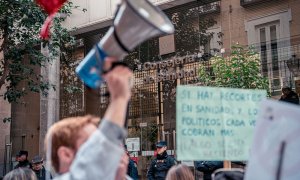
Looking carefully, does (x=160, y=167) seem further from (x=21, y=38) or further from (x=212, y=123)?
(x=212, y=123)

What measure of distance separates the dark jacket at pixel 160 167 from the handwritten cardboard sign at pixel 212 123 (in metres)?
6.11

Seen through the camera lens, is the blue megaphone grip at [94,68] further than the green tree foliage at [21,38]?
No

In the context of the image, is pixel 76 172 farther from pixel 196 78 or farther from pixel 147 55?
pixel 147 55

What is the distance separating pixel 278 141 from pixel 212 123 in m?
1.18

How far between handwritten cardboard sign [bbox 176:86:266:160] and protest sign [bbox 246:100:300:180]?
3.46 feet

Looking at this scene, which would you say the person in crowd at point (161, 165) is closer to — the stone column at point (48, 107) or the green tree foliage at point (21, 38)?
the green tree foliage at point (21, 38)

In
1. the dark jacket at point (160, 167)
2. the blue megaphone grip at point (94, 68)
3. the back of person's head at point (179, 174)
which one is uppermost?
the blue megaphone grip at point (94, 68)

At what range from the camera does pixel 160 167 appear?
30.1 feet

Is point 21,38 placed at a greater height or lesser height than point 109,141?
greater

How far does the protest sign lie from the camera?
189 cm

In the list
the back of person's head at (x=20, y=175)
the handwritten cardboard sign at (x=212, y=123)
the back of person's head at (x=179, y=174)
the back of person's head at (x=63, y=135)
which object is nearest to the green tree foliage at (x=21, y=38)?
the back of person's head at (x=20, y=175)

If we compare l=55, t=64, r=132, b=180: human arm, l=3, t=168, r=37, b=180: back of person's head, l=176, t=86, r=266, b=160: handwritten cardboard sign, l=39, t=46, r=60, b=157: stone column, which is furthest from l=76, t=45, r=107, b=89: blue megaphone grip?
l=39, t=46, r=60, b=157: stone column

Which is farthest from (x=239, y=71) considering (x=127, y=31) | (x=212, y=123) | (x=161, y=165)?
(x=127, y=31)

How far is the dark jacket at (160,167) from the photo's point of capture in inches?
360
